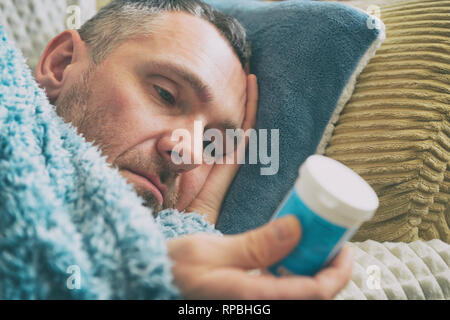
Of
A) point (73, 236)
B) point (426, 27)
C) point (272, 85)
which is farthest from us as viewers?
point (272, 85)

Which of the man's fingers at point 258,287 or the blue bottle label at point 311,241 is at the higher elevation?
the blue bottle label at point 311,241

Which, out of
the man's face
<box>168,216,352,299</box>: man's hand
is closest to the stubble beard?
the man's face

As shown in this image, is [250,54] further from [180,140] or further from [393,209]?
[393,209]

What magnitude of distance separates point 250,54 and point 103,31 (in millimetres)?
363

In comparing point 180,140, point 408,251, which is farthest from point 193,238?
point 408,251

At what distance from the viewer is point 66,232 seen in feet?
1.16

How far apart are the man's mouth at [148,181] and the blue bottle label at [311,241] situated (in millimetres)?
320

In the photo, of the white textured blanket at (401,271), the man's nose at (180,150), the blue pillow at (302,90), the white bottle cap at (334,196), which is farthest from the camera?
the blue pillow at (302,90)

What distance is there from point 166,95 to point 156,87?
0.08ft

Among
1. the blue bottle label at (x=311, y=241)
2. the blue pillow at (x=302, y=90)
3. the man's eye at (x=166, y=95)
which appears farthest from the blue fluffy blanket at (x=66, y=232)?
the blue pillow at (x=302, y=90)

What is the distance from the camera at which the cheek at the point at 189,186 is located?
0.76m

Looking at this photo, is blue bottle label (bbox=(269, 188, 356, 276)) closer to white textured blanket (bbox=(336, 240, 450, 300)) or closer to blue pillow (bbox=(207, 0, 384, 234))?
A: white textured blanket (bbox=(336, 240, 450, 300))

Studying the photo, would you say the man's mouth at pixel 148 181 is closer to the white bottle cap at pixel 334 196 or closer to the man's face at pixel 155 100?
the man's face at pixel 155 100

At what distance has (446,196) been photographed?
2.02ft
